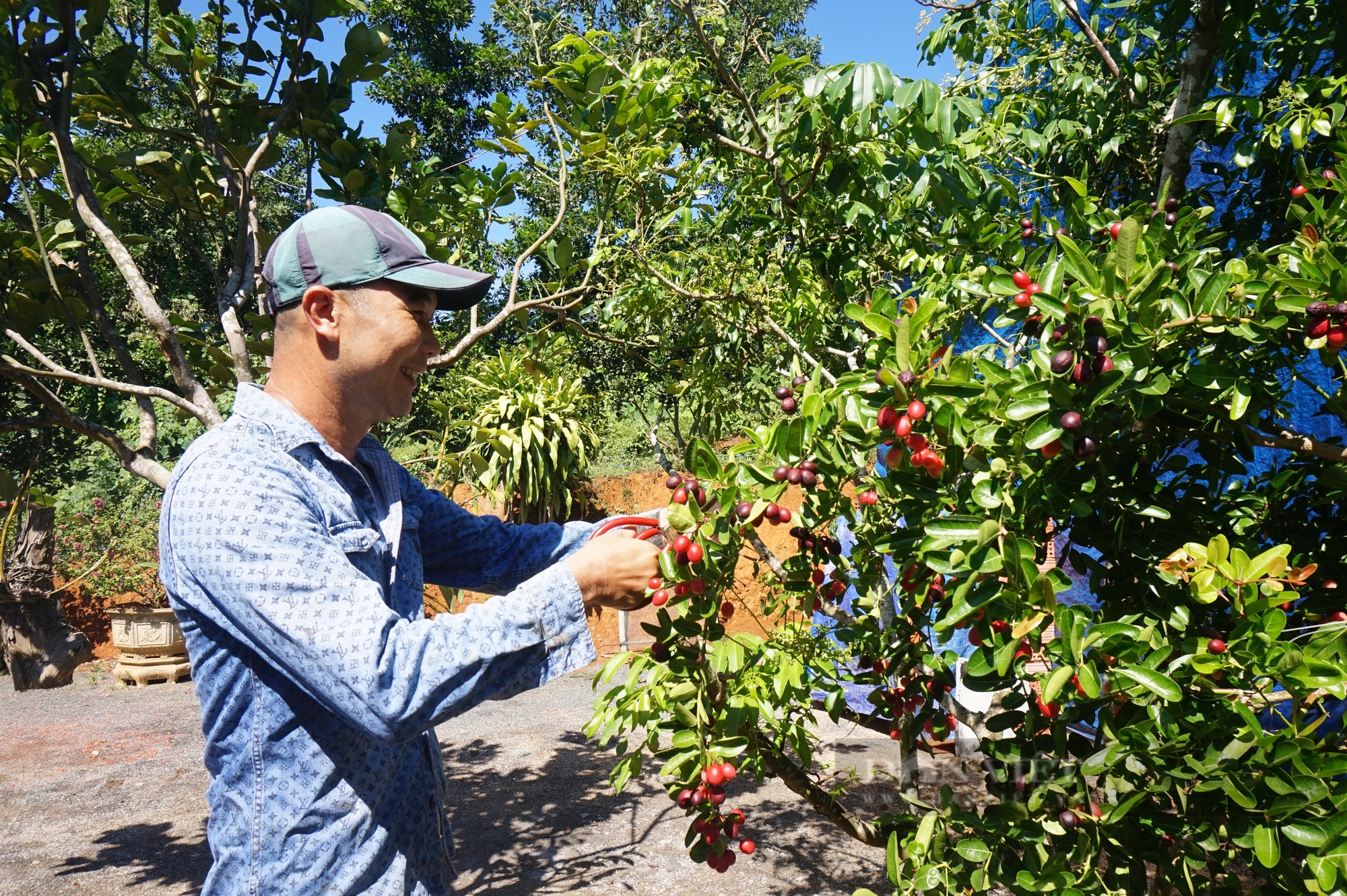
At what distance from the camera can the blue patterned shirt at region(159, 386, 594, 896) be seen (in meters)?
1.14

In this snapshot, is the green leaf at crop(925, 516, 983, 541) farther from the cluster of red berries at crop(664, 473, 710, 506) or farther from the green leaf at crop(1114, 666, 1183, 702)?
the cluster of red berries at crop(664, 473, 710, 506)

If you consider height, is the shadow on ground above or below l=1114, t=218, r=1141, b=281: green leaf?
below

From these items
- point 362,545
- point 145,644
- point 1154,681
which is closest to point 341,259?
point 362,545

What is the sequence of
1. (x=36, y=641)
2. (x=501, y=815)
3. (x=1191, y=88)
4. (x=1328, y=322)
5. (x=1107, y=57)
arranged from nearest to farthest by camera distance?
(x=1328, y=322) → (x=1191, y=88) → (x=1107, y=57) → (x=36, y=641) → (x=501, y=815)

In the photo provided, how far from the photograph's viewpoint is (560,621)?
1.27 meters

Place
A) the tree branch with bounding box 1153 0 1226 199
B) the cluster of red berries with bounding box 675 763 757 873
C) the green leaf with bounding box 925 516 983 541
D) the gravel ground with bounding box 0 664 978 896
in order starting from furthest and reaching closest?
the gravel ground with bounding box 0 664 978 896 → the tree branch with bounding box 1153 0 1226 199 → the cluster of red berries with bounding box 675 763 757 873 → the green leaf with bounding box 925 516 983 541

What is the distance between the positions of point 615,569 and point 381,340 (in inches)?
21.5

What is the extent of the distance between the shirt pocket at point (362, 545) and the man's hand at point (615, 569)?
329mm

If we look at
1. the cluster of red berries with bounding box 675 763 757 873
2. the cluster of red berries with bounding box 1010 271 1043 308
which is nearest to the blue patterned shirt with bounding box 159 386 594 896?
the cluster of red berries with bounding box 675 763 757 873

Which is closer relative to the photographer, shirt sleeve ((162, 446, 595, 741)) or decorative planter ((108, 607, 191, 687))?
shirt sleeve ((162, 446, 595, 741))

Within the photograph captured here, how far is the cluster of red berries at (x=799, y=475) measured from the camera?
1.31 meters

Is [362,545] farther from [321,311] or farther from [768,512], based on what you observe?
[768,512]

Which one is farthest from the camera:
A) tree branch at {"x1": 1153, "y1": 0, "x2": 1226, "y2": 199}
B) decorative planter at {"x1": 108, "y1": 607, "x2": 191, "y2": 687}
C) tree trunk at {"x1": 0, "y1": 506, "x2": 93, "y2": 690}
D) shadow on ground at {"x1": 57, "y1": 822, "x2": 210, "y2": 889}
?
decorative planter at {"x1": 108, "y1": 607, "x2": 191, "y2": 687}

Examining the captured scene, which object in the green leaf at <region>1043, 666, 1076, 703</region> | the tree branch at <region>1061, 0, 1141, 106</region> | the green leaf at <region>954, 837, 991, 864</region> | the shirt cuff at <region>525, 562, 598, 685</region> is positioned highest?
the tree branch at <region>1061, 0, 1141, 106</region>
